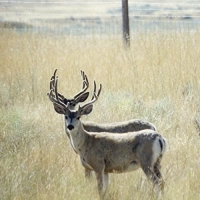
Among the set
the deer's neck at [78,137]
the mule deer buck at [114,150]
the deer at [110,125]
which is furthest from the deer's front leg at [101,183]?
the deer at [110,125]

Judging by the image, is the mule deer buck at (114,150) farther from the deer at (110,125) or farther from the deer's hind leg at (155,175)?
the deer at (110,125)

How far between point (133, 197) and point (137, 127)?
55.6 inches

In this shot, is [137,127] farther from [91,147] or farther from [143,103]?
[143,103]

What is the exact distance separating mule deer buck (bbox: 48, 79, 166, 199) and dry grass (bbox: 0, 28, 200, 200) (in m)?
0.15

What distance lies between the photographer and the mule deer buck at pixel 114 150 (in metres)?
7.47

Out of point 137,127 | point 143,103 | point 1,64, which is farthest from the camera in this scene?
point 1,64

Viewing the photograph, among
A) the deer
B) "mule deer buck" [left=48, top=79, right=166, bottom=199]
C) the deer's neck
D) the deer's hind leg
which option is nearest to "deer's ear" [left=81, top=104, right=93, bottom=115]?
"mule deer buck" [left=48, top=79, right=166, bottom=199]

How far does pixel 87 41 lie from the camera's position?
15.7 meters

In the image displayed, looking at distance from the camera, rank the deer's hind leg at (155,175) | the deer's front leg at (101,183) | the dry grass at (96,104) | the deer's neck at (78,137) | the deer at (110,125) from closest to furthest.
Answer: the deer's hind leg at (155,175) < the deer's front leg at (101,183) < the dry grass at (96,104) < the deer's neck at (78,137) < the deer at (110,125)

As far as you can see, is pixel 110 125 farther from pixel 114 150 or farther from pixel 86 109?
pixel 114 150

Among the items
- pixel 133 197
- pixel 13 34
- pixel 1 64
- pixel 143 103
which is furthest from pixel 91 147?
pixel 13 34

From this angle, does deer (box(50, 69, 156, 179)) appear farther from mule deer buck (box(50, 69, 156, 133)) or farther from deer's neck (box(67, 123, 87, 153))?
deer's neck (box(67, 123, 87, 153))

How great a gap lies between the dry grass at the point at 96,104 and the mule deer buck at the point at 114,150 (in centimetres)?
15

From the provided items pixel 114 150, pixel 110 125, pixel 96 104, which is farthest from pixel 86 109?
pixel 96 104
